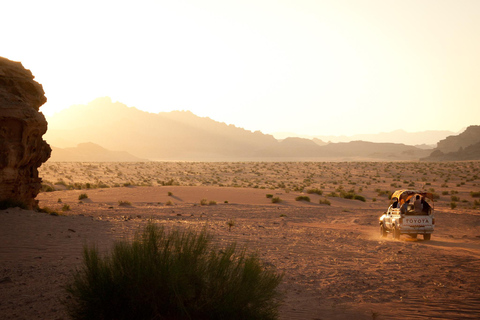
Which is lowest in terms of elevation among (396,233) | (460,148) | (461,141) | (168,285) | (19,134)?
(396,233)

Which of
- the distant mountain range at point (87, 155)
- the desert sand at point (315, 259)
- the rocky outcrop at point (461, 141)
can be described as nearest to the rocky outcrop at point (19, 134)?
the desert sand at point (315, 259)

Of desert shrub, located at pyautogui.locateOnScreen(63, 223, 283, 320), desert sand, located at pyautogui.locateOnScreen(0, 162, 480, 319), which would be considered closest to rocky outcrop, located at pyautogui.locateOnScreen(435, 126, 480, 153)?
desert sand, located at pyautogui.locateOnScreen(0, 162, 480, 319)

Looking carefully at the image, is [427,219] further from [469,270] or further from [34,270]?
[34,270]

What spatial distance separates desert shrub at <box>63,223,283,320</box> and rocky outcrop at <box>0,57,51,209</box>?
11098 mm

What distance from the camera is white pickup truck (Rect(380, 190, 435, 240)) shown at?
14195 millimetres

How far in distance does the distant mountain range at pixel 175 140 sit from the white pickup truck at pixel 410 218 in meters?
107

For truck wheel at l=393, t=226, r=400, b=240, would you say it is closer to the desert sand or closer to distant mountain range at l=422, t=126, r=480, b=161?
the desert sand

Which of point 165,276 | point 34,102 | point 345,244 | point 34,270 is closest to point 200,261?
point 165,276

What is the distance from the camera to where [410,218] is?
14.2 metres

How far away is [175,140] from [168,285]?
470 feet

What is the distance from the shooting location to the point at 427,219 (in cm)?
1423

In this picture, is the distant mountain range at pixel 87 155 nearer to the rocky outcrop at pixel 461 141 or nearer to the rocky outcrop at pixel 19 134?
the rocky outcrop at pixel 461 141

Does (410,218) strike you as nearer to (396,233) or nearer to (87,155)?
(396,233)

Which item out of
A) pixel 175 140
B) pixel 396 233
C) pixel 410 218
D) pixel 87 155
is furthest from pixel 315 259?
pixel 175 140
